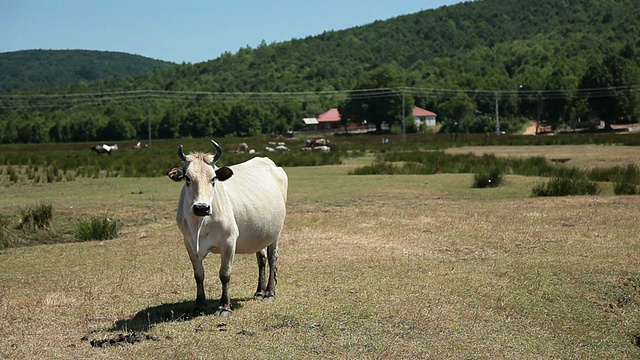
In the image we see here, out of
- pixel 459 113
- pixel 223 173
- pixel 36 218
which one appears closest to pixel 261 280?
A: pixel 223 173

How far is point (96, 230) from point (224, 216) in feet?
29.7

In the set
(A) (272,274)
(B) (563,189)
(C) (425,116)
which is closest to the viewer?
(A) (272,274)

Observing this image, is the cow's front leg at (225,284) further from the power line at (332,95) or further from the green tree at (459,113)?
the green tree at (459,113)

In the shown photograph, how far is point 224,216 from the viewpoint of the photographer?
9.52 metres

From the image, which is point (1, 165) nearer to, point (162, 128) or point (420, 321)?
point (420, 321)

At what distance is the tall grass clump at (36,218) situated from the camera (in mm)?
18156

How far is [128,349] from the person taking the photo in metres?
7.99

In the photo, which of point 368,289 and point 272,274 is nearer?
point 272,274

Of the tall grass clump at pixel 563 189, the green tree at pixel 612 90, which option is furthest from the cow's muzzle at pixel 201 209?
the green tree at pixel 612 90

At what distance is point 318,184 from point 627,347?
21.5m

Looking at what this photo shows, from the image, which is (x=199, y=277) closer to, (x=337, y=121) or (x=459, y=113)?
(x=459, y=113)

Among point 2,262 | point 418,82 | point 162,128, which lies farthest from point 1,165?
point 418,82

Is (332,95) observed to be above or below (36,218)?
above

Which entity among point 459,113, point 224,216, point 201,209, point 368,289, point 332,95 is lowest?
point 459,113
